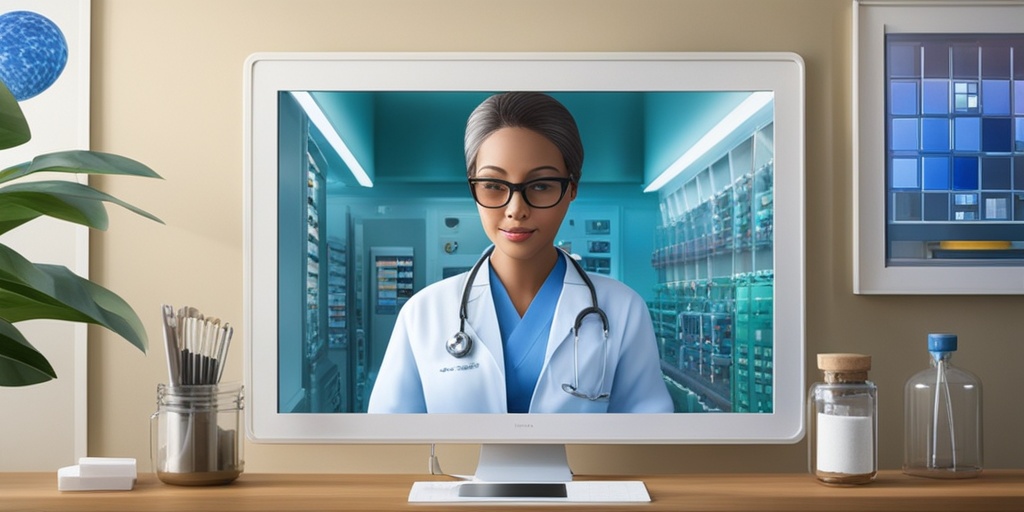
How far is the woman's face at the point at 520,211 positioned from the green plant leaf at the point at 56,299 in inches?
27.1

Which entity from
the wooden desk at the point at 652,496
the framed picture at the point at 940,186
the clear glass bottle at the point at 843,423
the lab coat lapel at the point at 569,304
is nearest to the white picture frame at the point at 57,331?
the wooden desk at the point at 652,496

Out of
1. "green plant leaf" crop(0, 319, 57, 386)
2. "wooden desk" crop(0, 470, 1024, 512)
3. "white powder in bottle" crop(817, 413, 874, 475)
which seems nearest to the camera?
"green plant leaf" crop(0, 319, 57, 386)

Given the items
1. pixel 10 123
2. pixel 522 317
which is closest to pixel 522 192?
pixel 522 317

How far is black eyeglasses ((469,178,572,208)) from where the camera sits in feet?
6.41

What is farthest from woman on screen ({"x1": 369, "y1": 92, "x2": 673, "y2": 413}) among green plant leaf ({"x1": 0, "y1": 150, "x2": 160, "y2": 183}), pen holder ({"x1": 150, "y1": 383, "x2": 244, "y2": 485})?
green plant leaf ({"x1": 0, "y1": 150, "x2": 160, "y2": 183})

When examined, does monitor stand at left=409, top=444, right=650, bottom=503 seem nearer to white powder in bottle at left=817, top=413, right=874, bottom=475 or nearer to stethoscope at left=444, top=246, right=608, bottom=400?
stethoscope at left=444, top=246, right=608, bottom=400

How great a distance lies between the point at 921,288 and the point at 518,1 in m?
1.03

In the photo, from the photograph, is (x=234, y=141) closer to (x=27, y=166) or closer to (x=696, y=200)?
→ (x=27, y=166)

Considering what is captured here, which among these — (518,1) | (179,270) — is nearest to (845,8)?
(518,1)

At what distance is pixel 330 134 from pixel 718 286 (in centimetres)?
82

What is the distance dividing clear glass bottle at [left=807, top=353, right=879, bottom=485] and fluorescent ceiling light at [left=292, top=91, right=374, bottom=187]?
949 mm

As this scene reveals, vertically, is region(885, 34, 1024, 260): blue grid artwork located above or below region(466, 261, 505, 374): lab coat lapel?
above

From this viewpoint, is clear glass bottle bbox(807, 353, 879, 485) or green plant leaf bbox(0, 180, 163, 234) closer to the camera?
green plant leaf bbox(0, 180, 163, 234)

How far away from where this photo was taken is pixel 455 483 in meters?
1.85
